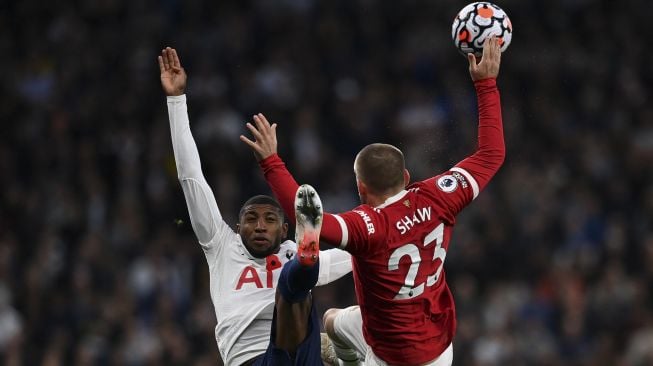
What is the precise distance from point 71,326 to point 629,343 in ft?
18.8

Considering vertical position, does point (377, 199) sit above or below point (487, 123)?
below

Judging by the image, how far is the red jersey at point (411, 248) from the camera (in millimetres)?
6000

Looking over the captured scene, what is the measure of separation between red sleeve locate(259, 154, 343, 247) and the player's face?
882 millimetres

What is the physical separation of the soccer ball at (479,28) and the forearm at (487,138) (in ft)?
1.08

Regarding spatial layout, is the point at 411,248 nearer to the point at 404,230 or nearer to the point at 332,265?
the point at 404,230

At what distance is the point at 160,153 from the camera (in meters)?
14.2

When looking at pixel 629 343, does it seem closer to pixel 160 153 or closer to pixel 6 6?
pixel 160 153

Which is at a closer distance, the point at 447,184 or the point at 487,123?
the point at 447,184

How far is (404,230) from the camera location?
19.9 feet

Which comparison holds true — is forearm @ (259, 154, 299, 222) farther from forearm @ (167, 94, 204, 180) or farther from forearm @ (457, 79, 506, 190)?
forearm @ (457, 79, 506, 190)

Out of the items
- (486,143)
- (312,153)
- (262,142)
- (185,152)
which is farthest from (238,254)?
(312,153)

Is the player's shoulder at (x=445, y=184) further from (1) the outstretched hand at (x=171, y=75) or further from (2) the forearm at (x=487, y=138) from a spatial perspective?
(1) the outstretched hand at (x=171, y=75)

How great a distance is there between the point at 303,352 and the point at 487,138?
5.02ft

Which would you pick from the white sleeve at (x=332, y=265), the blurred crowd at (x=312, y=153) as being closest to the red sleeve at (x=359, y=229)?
the white sleeve at (x=332, y=265)
